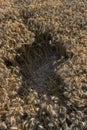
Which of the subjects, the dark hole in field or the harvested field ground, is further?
the dark hole in field

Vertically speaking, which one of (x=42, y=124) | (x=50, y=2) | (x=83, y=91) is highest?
(x=50, y=2)

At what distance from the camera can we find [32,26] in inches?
158

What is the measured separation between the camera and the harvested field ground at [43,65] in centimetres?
305

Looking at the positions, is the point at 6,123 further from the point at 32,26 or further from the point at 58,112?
the point at 32,26

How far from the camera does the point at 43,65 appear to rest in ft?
12.8

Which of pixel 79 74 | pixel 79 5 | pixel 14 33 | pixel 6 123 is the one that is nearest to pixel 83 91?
pixel 79 74

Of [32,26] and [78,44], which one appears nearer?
[78,44]

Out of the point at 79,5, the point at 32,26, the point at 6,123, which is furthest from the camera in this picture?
the point at 79,5

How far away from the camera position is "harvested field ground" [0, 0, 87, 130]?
305 cm

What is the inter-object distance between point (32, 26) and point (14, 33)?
263mm

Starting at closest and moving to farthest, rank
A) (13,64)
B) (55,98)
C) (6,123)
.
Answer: (6,123) → (55,98) → (13,64)

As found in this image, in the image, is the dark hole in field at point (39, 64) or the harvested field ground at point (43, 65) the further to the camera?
the dark hole in field at point (39, 64)

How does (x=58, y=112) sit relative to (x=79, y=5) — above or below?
below

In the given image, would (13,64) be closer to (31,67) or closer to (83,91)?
(31,67)
